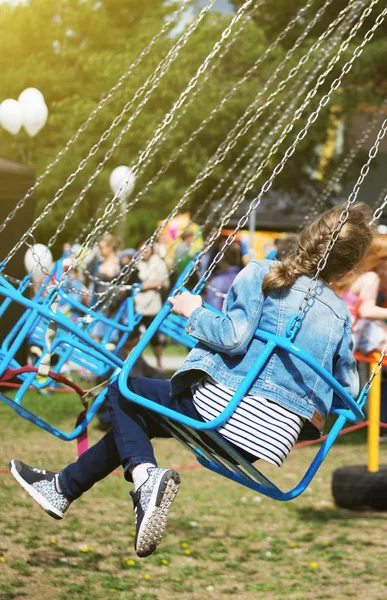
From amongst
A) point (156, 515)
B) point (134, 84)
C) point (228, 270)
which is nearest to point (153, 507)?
point (156, 515)

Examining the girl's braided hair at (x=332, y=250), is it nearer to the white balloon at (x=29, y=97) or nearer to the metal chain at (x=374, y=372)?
the metal chain at (x=374, y=372)

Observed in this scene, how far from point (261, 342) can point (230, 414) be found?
247 millimetres

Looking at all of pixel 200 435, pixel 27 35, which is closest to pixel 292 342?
pixel 200 435

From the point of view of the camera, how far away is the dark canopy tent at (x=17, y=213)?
9.41 m

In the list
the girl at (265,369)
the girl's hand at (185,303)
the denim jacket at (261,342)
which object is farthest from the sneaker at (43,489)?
the girl's hand at (185,303)

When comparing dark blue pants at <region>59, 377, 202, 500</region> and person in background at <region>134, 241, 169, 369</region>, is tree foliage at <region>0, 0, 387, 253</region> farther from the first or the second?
dark blue pants at <region>59, 377, 202, 500</region>

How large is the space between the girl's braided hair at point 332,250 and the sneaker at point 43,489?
41.3 inches

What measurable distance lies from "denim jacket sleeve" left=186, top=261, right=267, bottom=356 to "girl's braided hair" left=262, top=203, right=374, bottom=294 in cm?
5

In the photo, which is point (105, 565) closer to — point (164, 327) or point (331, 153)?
point (164, 327)

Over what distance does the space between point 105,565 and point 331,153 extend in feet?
50.4

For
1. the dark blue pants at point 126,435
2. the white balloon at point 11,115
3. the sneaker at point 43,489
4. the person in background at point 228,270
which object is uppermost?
the white balloon at point 11,115

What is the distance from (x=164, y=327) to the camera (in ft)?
21.3

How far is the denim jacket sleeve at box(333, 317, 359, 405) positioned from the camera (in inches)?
120

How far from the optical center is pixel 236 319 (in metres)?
2.83
